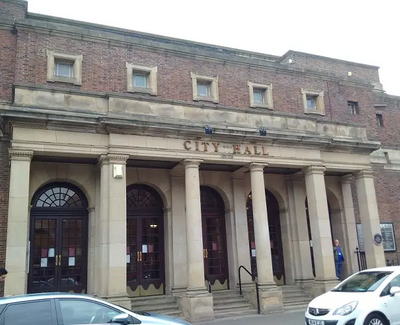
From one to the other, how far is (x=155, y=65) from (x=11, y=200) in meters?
7.61

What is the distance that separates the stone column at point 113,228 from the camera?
40.0ft

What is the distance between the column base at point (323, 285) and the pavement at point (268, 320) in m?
1.82

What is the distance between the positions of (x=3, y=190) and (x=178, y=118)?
20.5 ft

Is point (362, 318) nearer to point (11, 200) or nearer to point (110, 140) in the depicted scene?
point (110, 140)

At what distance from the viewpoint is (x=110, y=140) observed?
523 inches

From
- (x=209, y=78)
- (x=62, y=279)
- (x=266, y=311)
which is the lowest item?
(x=266, y=311)

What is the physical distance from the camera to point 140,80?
16203 mm

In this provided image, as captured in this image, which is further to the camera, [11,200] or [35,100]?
[35,100]

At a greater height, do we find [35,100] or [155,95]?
[155,95]

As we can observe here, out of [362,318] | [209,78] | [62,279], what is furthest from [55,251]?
[362,318]

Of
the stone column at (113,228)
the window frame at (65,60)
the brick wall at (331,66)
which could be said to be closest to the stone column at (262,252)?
the stone column at (113,228)

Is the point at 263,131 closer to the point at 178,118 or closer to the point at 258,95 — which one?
the point at 178,118

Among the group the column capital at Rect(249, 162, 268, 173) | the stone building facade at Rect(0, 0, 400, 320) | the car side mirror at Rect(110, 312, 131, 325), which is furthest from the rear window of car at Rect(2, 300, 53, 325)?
the column capital at Rect(249, 162, 268, 173)

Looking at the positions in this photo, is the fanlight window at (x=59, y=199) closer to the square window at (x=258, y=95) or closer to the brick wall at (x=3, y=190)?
the brick wall at (x=3, y=190)
